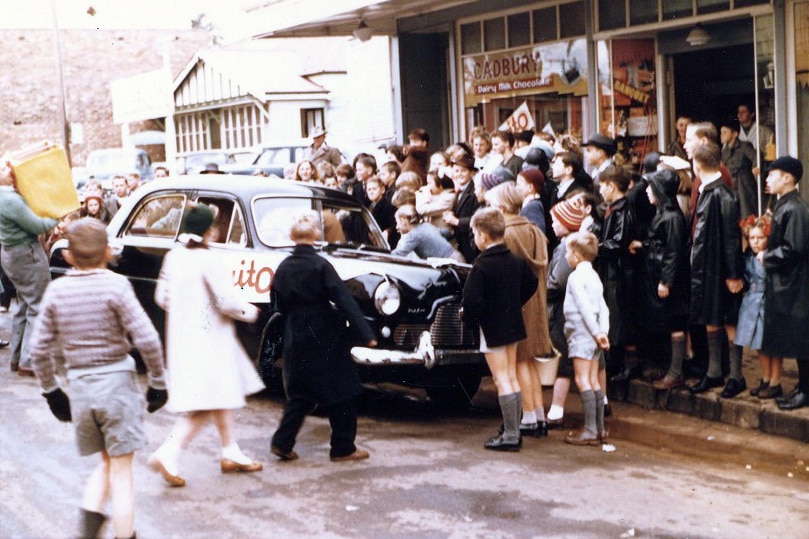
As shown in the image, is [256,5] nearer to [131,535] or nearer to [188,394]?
[188,394]

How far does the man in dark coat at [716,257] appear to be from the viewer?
8.80m

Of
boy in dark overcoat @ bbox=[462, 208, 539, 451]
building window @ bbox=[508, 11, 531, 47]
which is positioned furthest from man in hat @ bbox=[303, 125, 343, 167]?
boy in dark overcoat @ bbox=[462, 208, 539, 451]

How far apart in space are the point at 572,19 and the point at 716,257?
6.60 m

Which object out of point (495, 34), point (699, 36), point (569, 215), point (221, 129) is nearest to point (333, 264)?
point (569, 215)

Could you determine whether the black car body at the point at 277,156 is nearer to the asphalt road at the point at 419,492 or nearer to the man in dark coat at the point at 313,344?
the asphalt road at the point at 419,492

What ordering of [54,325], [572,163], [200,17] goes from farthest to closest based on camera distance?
[200,17] < [572,163] < [54,325]

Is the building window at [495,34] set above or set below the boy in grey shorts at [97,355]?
above

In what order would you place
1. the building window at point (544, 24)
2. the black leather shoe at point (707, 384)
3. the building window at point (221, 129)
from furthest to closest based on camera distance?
the building window at point (221, 129) → the building window at point (544, 24) → the black leather shoe at point (707, 384)

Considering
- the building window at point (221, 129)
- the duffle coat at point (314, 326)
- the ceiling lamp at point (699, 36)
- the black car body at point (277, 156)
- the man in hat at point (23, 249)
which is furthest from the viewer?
the building window at point (221, 129)

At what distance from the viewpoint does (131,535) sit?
5684 mm

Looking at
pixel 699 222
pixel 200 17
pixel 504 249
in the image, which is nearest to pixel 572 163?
pixel 699 222

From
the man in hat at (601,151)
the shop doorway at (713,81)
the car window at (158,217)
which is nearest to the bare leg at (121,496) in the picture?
the car window at (158,217)

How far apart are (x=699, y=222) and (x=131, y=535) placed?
507 centimetres

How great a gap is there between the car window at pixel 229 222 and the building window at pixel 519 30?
22.0ft
